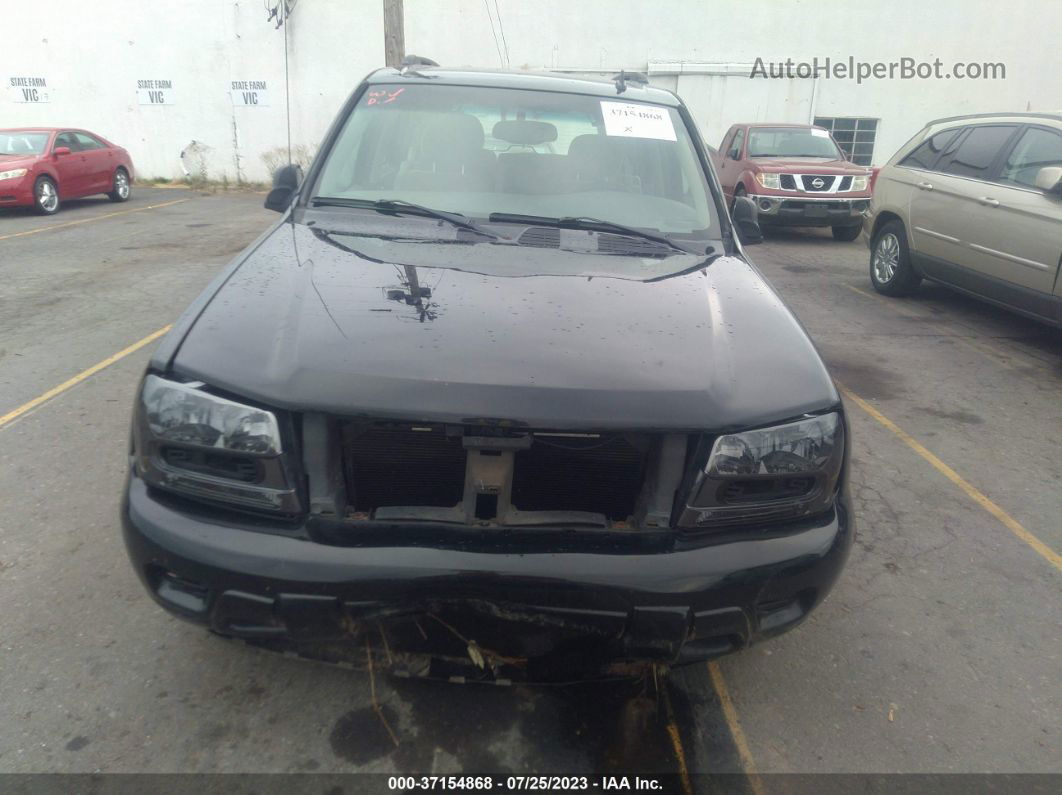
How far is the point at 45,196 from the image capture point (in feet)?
45.0

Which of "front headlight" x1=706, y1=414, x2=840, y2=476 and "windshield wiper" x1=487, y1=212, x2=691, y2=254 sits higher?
"windshield wiper" x1=487, y1=212, x2=691, y2=254

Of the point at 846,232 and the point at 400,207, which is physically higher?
the point at 400,207

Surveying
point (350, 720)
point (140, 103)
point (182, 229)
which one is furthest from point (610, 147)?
point (140, 103)

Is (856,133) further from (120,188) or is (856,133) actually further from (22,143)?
(22,143)

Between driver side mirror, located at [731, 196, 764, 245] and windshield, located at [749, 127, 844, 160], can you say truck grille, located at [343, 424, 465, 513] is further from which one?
windshield, located at [749, 127, 844, 160]

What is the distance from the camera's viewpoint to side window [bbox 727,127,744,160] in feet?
43.2

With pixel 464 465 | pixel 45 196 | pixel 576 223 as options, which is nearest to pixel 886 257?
pixel 576 223

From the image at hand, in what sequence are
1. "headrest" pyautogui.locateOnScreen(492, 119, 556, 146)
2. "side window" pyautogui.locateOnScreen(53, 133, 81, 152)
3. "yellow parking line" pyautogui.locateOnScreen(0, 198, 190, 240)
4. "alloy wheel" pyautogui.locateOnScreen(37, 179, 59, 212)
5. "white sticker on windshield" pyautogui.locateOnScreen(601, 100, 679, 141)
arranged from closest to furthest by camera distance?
"headrest" pyautogui.locateOnScreen(492, 119, 556, 146)
"white sticker on windshield" pyautogui.locateOnScreen(601, 100, 679, 141)
"yellow parking line" pyautogui.locateOnScreen(0, 198, 190, 240)
"alloy wheel" pyautogui.locateOnScreen(37, 179, 59, 212)
"side window" pyautogui.locateOnScreen(53, 133, 81, 152)

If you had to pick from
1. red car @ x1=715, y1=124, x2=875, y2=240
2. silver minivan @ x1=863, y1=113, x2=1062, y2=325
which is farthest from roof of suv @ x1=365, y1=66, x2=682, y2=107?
red car @ x1=715, y1=124, x2=875, y2=240

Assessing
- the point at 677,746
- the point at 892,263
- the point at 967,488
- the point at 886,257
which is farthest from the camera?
the point at 886,257

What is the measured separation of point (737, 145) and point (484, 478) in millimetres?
12704

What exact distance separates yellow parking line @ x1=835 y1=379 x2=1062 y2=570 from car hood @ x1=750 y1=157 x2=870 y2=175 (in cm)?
742

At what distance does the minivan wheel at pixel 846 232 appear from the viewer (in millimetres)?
12632

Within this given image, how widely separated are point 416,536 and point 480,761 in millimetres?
746
